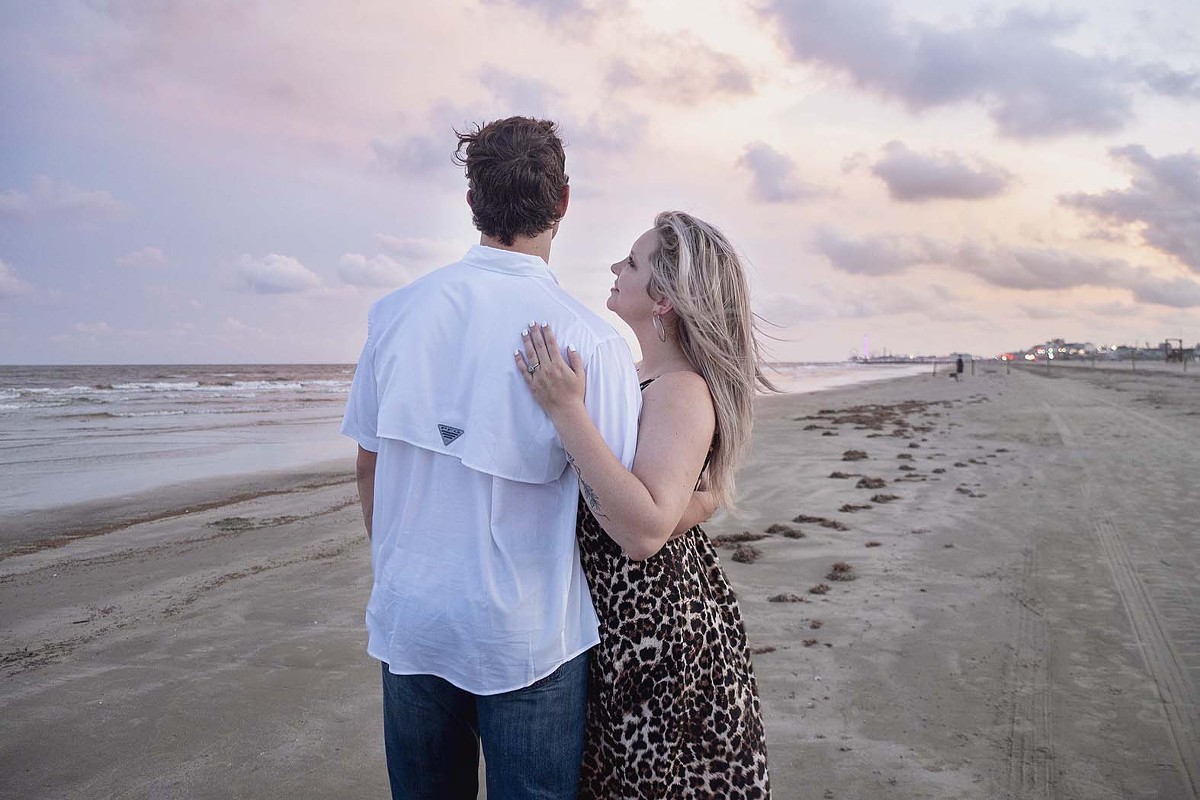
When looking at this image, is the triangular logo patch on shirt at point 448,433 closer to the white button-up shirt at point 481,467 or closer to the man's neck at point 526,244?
the white button-up shirt at point 481,467

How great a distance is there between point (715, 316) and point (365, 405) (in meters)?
0.81

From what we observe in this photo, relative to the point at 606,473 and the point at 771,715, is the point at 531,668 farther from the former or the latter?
the point at 771,715

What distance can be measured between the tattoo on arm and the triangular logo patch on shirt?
0.72 feet

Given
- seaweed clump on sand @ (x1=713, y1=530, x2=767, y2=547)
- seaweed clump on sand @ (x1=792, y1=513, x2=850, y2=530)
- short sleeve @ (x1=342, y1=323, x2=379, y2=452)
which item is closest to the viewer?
short sleeve @ (x1=342, y1=323, x2=379, y2=452)

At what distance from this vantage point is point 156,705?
374 cm

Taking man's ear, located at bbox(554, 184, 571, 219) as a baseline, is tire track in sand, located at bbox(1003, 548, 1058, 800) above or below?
below

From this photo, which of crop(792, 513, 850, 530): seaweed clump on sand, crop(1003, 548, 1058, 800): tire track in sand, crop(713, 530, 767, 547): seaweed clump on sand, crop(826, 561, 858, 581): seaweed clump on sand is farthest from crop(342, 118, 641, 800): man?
crop(792, 513, 850, 530): seaweed clump on sand

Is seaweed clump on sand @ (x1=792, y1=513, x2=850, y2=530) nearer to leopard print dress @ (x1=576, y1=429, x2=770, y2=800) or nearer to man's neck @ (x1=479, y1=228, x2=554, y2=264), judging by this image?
leopard print dress @ (x1=576, y1=429, x2=770, y2=800)

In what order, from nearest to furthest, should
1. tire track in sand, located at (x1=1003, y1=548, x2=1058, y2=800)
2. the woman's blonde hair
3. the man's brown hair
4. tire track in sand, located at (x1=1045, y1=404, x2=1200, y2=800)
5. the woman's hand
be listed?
the woman's hand → the man's brown hair → the woman's blonde hair → tire track in sand, located at (x1=1003, y1=548, x2=1058, y2=800) → tire track in sand, located at (x1=1045, y1=404, x2=1200, y2=800)

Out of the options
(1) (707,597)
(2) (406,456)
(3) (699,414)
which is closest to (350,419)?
(2) (406,456)

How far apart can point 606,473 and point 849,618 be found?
3907mm

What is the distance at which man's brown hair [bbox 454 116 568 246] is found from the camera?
59.9 inches

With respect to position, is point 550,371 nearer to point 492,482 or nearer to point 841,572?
point 492,482

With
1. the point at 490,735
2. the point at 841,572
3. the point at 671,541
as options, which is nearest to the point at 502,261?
the point at 671,541
